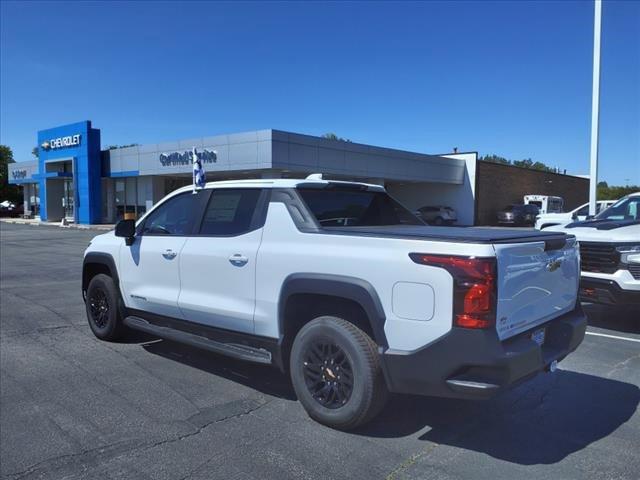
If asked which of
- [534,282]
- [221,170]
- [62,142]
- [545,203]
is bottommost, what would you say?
[534,282]

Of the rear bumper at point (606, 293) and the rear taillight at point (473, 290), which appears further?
the rear bumper at point (606, 293)

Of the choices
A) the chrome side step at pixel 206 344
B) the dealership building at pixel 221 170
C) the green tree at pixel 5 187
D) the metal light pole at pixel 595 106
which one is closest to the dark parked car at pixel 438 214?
the dealership building at pixel 221 170

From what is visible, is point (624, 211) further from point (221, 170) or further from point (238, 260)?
point (221, 170)

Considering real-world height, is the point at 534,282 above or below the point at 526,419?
above

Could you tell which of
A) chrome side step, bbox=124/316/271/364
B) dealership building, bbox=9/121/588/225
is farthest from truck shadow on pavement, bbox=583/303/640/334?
dealership building, bbox=9/121/588/225

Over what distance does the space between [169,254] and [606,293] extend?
5467mm

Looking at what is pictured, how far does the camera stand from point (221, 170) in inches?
1164

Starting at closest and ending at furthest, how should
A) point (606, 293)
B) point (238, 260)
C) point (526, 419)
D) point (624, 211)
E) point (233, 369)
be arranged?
point (526, 419) < point (238, 260) < point (233, 369) < point (606, 293) < point (624, 211)

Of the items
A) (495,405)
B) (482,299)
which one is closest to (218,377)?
(495,405)

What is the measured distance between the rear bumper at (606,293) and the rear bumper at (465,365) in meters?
3.89

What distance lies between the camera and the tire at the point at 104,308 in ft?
19.6

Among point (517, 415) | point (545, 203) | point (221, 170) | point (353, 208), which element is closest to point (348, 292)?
point (353, 208)

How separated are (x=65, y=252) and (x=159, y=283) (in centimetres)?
1475

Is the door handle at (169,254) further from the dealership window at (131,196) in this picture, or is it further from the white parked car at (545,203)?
the white parked car at (545,203)
